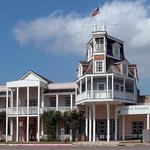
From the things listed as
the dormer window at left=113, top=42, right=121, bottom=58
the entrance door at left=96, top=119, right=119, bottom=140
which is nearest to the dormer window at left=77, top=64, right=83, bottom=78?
the dormer window at left=113, top=42, right=121, bottom=58

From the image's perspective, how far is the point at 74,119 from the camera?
62.7 meters

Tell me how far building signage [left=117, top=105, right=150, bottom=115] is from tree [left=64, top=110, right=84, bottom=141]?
17.0ft

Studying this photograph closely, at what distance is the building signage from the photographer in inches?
2313

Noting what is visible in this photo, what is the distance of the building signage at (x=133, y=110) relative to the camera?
193 ft

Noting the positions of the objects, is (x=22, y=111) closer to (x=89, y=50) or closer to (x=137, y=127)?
(x=89, y=50)

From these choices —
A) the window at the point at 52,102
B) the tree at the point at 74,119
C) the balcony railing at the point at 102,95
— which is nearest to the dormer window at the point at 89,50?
the balcony railing at the point at 102,95

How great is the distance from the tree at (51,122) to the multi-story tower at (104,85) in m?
3.23

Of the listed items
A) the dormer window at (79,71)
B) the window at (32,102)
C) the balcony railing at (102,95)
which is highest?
the dormer window at (79,71)

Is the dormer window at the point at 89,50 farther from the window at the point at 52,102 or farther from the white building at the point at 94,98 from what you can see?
the window at the point at 52,102

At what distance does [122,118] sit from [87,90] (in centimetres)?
566

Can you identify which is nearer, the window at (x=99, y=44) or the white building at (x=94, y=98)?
the white building at (x=94, y=98)

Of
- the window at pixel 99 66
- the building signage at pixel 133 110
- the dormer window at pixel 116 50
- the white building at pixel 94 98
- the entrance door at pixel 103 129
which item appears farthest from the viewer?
the dormer window at pixel 116 50

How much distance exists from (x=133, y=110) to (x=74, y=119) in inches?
302

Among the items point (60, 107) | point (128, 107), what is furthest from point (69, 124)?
point (128, 107)
